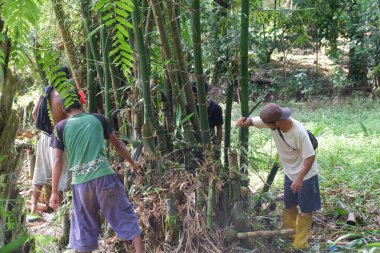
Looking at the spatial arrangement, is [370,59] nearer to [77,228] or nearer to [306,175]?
[306,175]

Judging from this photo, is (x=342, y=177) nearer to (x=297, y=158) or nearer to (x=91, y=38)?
(x=297, y=158)

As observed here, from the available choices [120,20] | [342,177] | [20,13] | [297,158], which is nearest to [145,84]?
[297,158]

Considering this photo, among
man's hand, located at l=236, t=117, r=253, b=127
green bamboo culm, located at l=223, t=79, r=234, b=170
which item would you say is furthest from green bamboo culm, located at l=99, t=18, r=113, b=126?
man's hand, located at l=236, t=117, r=253, b=127

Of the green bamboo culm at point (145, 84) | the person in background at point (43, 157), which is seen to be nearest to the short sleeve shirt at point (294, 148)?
the green bamboo culm at point (145, 84)

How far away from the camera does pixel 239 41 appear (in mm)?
3961

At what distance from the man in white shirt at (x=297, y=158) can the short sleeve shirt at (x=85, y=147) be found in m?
1.03

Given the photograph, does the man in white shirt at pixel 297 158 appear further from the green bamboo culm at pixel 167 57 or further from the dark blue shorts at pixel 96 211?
the dark blue shorts at pixel 96 211

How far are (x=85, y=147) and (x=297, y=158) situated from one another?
1668 mm

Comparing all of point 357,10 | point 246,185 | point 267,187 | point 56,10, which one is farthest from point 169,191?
point 357,10

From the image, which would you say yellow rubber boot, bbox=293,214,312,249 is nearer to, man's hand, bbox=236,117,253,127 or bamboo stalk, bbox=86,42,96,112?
man's hand, bbox=236,117,253,127

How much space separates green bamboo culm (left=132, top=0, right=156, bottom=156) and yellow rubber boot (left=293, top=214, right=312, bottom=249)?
1296 mm

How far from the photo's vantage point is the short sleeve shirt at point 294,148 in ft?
13.1

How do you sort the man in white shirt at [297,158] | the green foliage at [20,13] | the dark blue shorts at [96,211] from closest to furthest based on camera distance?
the green foliage at [20,13] < the dark blue shorts at [96,211] < the man in white shirt at [297,158]

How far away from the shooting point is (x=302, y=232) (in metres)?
4.09
